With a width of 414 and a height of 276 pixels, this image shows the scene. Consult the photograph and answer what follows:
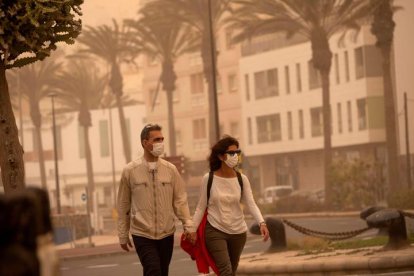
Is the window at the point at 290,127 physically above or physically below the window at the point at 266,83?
below

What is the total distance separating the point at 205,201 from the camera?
39.9 feet

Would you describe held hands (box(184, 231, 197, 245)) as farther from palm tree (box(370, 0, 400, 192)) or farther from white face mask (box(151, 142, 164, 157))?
palm tree (box(370, 0, 400, 192))

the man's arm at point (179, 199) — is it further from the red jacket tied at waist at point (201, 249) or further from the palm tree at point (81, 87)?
the palm tree at point (81, 87)

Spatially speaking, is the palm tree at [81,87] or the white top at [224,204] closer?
the white top at [224,204]

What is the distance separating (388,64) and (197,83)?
45.6 metres

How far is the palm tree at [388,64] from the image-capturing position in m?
65.6

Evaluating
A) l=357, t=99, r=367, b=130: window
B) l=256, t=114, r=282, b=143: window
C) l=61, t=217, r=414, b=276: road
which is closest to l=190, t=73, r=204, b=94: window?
l=256, t=114, r=282, b=143: window

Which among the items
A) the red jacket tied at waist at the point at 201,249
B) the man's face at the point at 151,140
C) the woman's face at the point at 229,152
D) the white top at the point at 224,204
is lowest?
the red jacket tied at waist at the point at 201,249

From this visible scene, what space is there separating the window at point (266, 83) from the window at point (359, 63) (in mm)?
9804

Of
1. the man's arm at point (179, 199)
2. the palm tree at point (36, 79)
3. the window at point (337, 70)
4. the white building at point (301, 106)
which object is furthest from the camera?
the palm tree at point (36, 79)

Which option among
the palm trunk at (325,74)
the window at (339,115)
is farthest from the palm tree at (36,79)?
the palm trunk at (325,74)

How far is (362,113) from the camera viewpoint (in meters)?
90.6

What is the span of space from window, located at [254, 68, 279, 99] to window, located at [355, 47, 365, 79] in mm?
9804

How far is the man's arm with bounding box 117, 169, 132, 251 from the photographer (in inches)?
458
